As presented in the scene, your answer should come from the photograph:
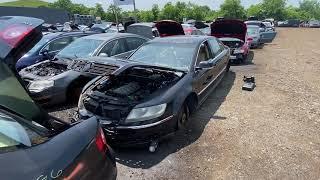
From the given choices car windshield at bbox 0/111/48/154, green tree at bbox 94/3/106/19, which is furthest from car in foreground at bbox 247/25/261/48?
green tree at bbox 94/3/106/19

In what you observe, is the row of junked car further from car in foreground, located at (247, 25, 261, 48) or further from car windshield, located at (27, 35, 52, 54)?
car in foreground, located at (247, 25, 261, 48)

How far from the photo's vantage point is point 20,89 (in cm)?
334

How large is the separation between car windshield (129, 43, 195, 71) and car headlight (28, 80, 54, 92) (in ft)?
5.70

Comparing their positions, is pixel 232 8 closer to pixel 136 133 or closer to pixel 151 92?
pixel 151 92

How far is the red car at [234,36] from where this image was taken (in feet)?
39.3

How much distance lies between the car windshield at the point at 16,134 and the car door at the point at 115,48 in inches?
→ 213

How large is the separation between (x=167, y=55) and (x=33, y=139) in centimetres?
437

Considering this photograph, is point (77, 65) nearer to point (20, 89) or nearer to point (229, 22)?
point (20, 89)

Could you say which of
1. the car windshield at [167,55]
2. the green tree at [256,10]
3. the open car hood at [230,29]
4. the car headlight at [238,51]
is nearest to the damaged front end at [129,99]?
the car windshield at [167,55]

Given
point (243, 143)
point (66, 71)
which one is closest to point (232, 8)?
point (66, 71)

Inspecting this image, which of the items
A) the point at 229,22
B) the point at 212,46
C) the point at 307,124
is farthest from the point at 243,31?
the point at 307,124

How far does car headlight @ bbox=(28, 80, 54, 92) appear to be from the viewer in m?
6.64

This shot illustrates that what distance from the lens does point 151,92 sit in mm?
5207

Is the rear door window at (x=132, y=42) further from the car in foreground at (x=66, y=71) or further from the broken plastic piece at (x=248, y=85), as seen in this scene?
the broken plastic piece at (x=248, y=85)
